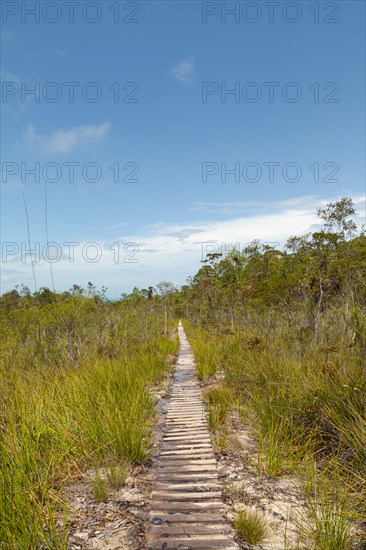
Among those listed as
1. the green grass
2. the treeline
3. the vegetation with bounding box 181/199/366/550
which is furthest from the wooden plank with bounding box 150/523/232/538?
the treeline

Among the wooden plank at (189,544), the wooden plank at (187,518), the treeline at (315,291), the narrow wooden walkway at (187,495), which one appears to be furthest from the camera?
the treeline at (315,291)

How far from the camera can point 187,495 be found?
3.56 meters

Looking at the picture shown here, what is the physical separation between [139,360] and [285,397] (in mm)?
5408

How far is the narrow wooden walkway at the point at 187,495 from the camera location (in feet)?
9.42

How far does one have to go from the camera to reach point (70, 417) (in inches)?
179

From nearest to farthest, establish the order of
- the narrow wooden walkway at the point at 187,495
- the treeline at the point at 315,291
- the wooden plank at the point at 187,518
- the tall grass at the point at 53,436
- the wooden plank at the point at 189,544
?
the tall grass at the point at 53,436 → the wooden plank at the point at 189,544 → the narrow wooden walkway at the point at 187,495 → the wooden plank at the point at 187,518 → the treeline at the point at 315,291

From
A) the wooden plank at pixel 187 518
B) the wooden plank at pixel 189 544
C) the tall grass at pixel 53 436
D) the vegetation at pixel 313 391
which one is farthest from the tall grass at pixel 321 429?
the tall grass at pixel 53 436

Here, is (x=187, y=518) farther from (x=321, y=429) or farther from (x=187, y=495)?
(x=321, y=429)

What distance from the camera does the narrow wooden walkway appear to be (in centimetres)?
287

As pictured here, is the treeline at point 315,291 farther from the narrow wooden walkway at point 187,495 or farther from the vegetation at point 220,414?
the narrow wooden walkway at point 187,495

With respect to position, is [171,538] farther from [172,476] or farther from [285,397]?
[285,397]

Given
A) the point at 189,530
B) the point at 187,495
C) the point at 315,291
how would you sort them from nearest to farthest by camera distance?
the point at 189,530 → the point at 187,495 → the point at 315,291

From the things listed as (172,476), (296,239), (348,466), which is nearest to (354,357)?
(348,466)

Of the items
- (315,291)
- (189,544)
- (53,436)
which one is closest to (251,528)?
(189,544)
